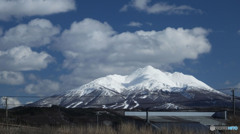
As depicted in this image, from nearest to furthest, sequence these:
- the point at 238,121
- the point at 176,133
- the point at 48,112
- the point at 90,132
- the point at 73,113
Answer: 1. the point at 176,133
2. the point at 90,132
3. the point at 238,121
4. the point at 48,112
5. the point at 73,113

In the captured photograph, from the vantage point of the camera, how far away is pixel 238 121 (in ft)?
66.7

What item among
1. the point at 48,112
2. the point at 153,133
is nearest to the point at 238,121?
the point at 153,133

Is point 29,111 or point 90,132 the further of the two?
point 29,111

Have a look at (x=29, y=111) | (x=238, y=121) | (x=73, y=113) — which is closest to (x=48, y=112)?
(x=29, y=111)

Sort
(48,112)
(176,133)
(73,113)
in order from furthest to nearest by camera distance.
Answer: (73,113) < (48,112) < (176,133)

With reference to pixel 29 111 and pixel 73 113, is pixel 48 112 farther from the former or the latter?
pixel 73 113

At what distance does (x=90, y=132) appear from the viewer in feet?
56.4

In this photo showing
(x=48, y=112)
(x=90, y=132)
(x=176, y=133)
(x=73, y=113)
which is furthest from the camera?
(x=73, y=113)

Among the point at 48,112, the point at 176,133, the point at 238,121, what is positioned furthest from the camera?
the point at 48,112

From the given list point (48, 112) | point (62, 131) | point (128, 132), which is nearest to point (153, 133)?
point (128, 132)

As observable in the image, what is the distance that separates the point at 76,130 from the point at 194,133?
16.4 ft

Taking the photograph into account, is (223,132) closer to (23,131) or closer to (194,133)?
(194,133)

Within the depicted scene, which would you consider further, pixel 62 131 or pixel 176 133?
pixel 62 131

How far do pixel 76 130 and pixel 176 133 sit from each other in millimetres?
4338
